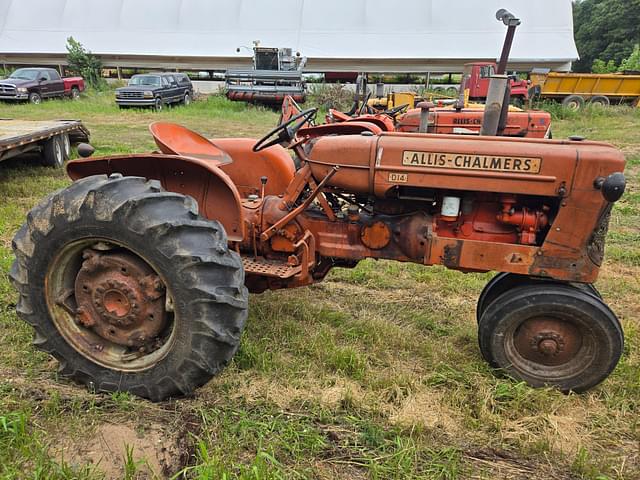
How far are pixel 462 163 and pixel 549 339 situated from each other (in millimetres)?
999

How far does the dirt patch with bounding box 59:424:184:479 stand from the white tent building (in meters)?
23.6

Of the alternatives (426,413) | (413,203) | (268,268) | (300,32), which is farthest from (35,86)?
(426,413)

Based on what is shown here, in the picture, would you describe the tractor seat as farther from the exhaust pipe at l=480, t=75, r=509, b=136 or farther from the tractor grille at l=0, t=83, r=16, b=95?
the tractor grille at l=0, t=83, r=16, b=95

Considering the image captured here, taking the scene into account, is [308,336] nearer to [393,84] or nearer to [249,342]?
[249,342]

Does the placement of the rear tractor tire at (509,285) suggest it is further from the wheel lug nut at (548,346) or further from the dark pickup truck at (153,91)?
the dark pickup truck at (153,91)

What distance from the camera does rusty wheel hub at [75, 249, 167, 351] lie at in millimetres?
2344

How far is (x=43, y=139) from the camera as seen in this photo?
6.87m

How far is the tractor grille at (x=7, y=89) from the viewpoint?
16.1 meters

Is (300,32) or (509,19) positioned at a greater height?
(300,32)

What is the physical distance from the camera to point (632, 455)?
2.16 meters

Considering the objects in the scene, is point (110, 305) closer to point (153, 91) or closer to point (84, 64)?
point (153, 91)

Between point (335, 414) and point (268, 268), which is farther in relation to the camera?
point (268, 268)

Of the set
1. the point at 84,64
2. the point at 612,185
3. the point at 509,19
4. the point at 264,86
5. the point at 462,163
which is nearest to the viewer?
the point at 612,185

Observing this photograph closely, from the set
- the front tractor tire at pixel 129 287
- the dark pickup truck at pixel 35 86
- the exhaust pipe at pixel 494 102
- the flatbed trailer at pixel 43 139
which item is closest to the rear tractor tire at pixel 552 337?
the exhaust pipe at pixel 494 102
